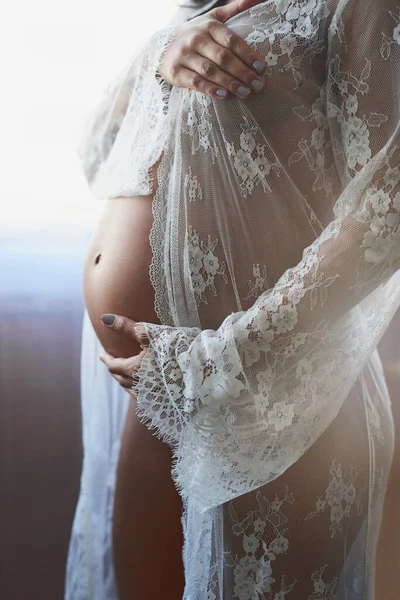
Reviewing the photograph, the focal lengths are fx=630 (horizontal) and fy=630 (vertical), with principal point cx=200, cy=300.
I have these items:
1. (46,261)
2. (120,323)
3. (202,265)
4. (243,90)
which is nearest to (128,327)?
(120,323)

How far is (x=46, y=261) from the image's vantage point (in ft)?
4.48

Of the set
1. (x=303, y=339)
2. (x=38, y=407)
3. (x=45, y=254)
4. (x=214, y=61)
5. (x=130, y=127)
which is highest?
(x=214, y=61)

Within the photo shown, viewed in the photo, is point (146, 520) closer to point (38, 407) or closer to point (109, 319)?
point (109, 319)

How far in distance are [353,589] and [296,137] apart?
60cm

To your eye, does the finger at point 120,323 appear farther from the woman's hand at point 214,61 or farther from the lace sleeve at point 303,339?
→ the woman's hand at point 214,61

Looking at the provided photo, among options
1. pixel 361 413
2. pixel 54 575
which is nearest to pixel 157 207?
pixel 361 413

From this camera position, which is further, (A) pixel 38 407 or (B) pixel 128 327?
(A) pixel 38 407

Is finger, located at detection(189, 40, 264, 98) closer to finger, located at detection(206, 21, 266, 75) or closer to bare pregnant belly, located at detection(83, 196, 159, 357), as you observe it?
finger, located at detection(206, 21, 266, 75)

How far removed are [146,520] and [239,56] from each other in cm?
68

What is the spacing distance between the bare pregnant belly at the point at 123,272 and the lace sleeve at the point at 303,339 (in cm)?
13

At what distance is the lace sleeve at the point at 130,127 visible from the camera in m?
0.91

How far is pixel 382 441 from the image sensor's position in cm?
86

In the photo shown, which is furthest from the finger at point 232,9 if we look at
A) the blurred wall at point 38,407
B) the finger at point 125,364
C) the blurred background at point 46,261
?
the blurred wall at point 38,407

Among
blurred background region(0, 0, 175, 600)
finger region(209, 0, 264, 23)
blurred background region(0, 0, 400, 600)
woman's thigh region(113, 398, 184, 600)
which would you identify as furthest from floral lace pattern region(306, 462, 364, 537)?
blurred background region(0, 0, 175, 600)
